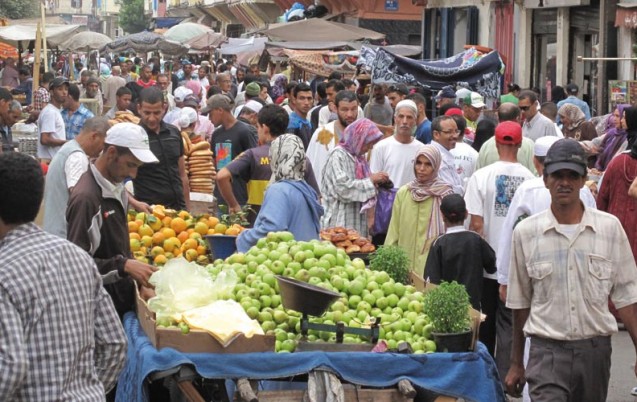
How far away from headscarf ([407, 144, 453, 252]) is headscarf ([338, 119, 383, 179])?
1.03 m

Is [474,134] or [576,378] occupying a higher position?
[474,134]

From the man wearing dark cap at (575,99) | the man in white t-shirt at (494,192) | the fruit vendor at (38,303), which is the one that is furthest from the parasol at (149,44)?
the fruit vendor at (38,303)

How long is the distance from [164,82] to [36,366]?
23.2m

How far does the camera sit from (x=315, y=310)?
20.5 feet

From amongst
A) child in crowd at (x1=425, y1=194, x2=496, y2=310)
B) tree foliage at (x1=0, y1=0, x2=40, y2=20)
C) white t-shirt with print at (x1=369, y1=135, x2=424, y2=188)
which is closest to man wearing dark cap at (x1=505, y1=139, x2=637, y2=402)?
child in crowd at (x1=425, y1=194, x2=496, y2=310)

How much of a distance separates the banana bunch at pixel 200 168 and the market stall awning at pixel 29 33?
24146 millimetres

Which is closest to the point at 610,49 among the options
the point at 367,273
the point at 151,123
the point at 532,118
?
the point at 532,118

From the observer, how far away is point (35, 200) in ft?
13.8

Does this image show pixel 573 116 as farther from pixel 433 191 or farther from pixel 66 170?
pixel 66 170

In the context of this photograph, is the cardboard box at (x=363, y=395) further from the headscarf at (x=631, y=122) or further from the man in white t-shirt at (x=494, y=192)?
the headscarf at (x=631, y=122)

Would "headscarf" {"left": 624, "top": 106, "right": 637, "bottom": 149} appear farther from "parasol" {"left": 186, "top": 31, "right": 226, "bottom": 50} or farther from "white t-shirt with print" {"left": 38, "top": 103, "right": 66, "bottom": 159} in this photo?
"parasol" {"left": 186, "top": 31, "right": 226, "bottom": 50}

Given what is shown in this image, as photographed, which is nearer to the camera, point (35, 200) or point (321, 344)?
point (35, 200)

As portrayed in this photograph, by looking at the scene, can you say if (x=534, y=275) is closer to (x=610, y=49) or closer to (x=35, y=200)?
(x=35, y=200)

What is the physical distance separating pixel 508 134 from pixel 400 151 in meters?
2.15
